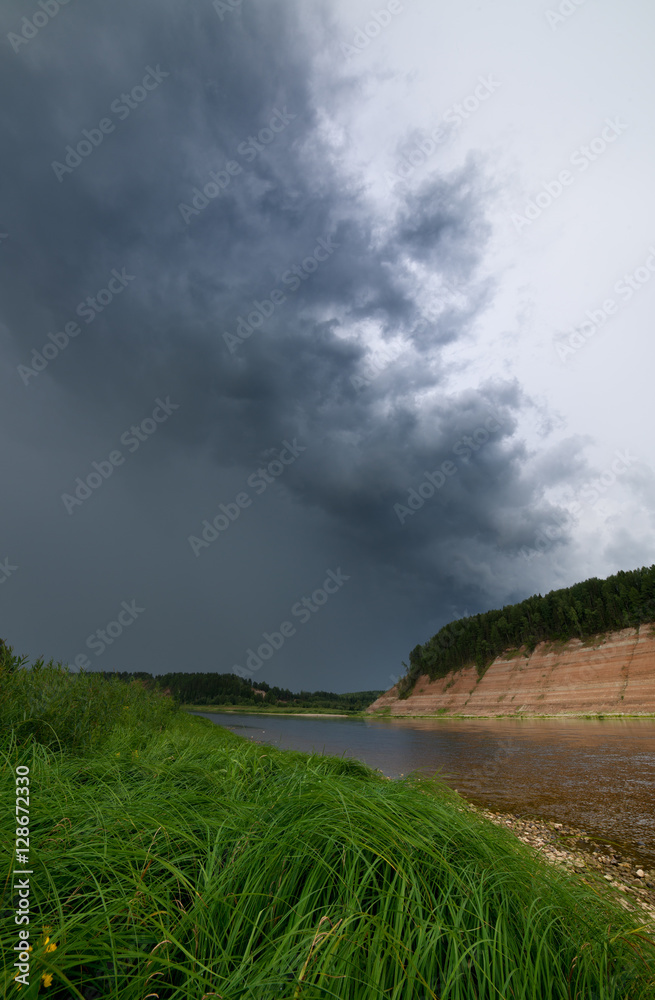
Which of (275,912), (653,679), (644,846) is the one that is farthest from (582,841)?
(653,679)

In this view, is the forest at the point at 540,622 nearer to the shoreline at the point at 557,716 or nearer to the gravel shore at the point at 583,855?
the shoreline at the point at 557,716

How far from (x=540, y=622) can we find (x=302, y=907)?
275 ft

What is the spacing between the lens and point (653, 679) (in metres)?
43.5

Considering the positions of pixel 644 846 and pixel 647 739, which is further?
pixel 647 739

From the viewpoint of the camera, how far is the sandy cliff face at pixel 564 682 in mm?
45844

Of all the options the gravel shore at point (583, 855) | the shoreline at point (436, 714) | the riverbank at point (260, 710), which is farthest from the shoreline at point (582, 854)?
the riverbank at point (260, 710)

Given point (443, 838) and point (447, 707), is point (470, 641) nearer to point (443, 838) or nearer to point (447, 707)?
point (447, 707)

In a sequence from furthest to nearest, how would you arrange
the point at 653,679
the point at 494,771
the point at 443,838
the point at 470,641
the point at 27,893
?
the point at 470,641 → the point at 653,679 → the point at 494,771 → the point at 443,838 → the point at 27,893

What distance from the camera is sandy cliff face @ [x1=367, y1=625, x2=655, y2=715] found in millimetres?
45844

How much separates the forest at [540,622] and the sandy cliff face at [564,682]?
2.69 meters

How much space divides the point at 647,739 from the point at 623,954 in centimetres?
3006

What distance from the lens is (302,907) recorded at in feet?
7.96

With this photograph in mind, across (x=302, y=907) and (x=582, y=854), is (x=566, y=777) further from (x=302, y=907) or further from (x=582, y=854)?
(x=302, y=907)

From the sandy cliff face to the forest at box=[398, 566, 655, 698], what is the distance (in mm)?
2688
